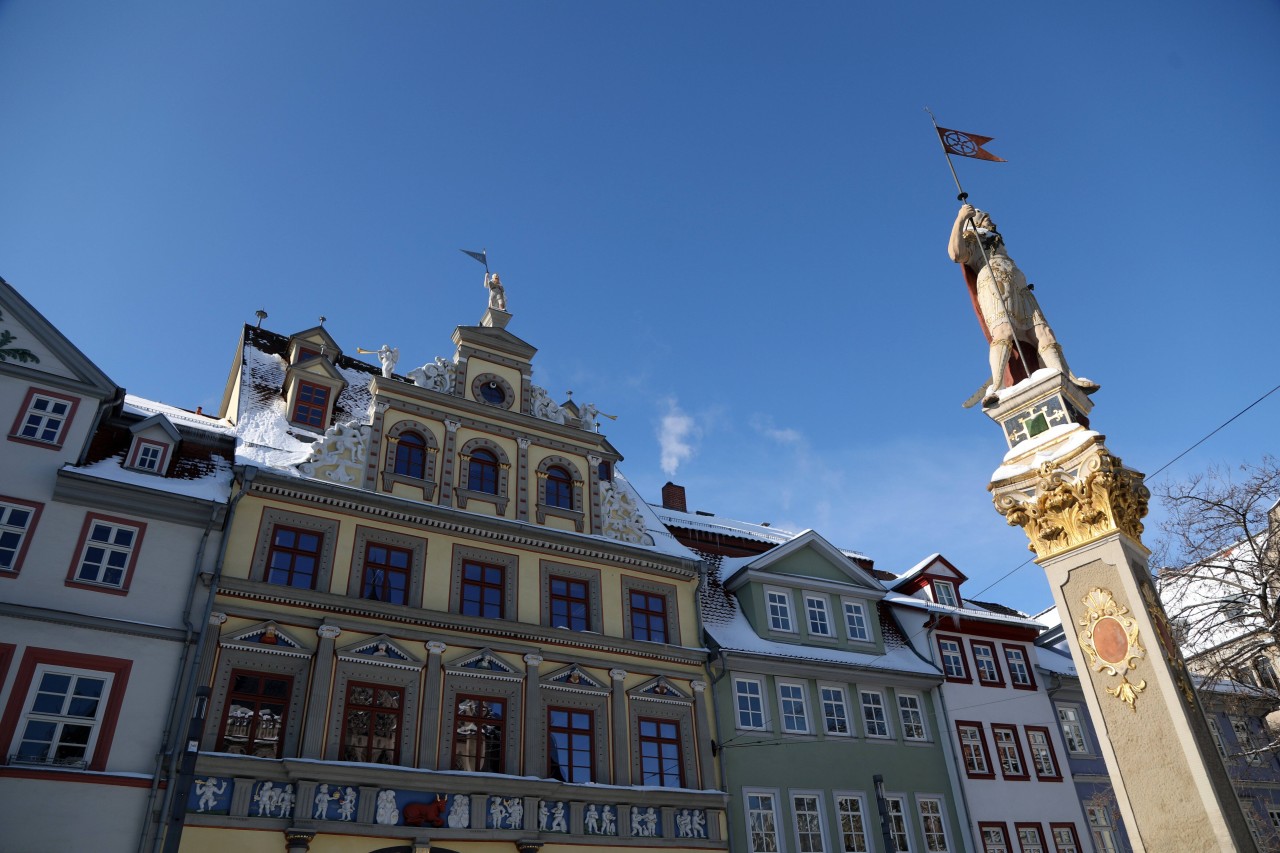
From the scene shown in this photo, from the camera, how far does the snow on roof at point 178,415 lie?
21.2 metres

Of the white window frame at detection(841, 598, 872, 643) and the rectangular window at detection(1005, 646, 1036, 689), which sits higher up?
the white window frame at detection(841, 598, 872, 643)

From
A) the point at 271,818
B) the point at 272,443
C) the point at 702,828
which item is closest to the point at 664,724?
the point at 702,828

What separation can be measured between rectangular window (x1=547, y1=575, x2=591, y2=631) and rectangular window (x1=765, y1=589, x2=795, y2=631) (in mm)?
6081

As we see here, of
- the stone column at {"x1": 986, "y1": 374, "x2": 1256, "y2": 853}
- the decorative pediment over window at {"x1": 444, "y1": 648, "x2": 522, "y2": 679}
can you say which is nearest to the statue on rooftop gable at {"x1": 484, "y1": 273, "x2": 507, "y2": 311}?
the decorative pediment over window at {"x1": 444, "y1": 648, "x2": 522, "y2": 679}

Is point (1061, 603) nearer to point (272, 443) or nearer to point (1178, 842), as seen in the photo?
point (1178, 842)

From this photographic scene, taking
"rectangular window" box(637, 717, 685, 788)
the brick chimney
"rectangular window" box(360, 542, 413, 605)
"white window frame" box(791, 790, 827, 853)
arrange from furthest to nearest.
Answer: the brick chimney, "white window frame" box(791, 790, 827, 853), "rectangular window" box(637, 717, 685, 788), "rectangular window" box(360, 542, 413, 605)

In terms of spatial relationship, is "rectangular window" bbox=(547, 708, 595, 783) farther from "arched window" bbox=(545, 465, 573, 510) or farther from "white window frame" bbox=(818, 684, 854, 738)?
"white window frame" bbox=(818, 684, 854, 738)

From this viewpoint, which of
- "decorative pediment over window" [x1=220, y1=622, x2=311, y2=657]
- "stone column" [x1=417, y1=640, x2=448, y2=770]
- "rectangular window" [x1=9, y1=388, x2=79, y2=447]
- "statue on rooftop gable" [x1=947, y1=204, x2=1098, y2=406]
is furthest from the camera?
"stone column" [x1=417, y1=640, x2=448, y2=770]

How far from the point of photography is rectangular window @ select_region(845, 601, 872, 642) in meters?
27.4

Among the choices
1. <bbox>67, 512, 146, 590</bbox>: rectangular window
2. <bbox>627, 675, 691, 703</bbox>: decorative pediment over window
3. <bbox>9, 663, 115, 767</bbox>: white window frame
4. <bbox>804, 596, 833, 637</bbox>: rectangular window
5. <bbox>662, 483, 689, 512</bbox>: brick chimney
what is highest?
<bbox>662, 483, 689, 512</bbox>: brick chimney

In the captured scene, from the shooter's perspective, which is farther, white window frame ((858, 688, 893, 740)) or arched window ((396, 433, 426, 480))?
white window frame ((858, 688, 893, 740))

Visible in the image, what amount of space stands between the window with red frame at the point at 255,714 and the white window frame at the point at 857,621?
15908 mm

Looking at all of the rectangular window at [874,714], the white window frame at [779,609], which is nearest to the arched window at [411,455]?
the white window frame at [779,609]

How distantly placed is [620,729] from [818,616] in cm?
829
